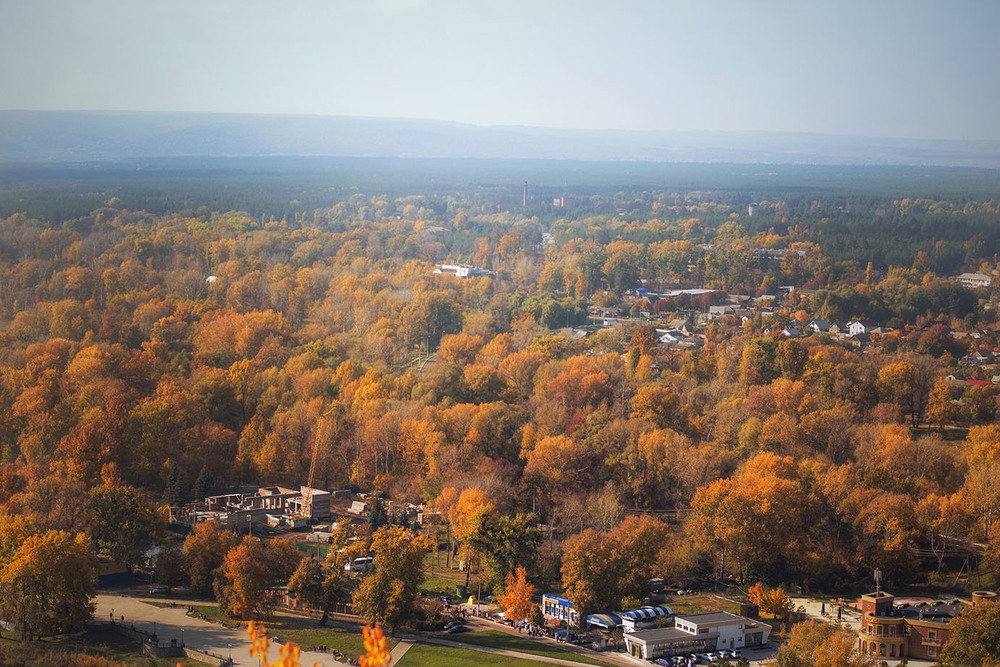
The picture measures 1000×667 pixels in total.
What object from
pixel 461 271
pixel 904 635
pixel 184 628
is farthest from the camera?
pixel 461 271

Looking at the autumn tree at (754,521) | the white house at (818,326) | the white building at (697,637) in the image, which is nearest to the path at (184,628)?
the white building at (697,637)

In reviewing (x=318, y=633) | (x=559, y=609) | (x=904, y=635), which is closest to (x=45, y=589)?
(x=318, y=633)

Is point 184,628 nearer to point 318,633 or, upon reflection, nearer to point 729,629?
point 318,633

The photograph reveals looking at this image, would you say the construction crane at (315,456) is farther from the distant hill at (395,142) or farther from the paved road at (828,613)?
the distant hill at (395,142)

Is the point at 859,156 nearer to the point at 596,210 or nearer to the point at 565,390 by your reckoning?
the point at 596,210

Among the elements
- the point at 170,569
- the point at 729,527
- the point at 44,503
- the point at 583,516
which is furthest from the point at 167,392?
the point at 729,527

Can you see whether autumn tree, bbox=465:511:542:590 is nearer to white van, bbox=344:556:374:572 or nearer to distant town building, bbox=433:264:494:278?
white van, bbox=344:556:374:572
